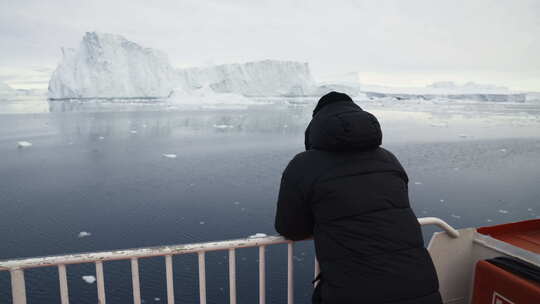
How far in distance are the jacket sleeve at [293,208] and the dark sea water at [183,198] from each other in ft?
7.80

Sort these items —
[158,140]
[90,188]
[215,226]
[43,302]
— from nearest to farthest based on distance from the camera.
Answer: [43,302]
[215,226]
[90,188]
[158,140]

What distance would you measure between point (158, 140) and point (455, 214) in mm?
10494

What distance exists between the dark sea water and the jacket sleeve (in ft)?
7.80

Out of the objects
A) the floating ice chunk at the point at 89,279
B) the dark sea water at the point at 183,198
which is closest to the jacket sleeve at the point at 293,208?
the dark sea water at the point at 183,198

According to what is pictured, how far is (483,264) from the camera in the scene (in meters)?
1.65

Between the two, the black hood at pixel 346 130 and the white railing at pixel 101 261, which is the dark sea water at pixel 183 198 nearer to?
the white railing at pixel 101 261

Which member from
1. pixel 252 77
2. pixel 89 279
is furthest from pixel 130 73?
pixel 89 279

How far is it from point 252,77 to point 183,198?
44140 mm

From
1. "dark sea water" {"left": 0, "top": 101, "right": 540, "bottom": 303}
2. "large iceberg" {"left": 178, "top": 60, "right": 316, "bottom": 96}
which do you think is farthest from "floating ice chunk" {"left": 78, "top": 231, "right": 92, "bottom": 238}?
"large iceberg" {"left": 178, "top": 60, "right": 316, "bottom": 96}

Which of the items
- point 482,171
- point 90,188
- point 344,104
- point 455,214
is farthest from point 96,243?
point 482,171

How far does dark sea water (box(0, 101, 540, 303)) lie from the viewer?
3.75m

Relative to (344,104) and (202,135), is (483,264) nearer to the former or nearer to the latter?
(344,104)

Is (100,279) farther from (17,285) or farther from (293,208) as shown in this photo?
(293,208)

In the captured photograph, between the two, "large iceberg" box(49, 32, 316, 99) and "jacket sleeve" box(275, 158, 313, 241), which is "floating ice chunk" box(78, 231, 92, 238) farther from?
"large iceberg" box(49, 32, 316, 99)
